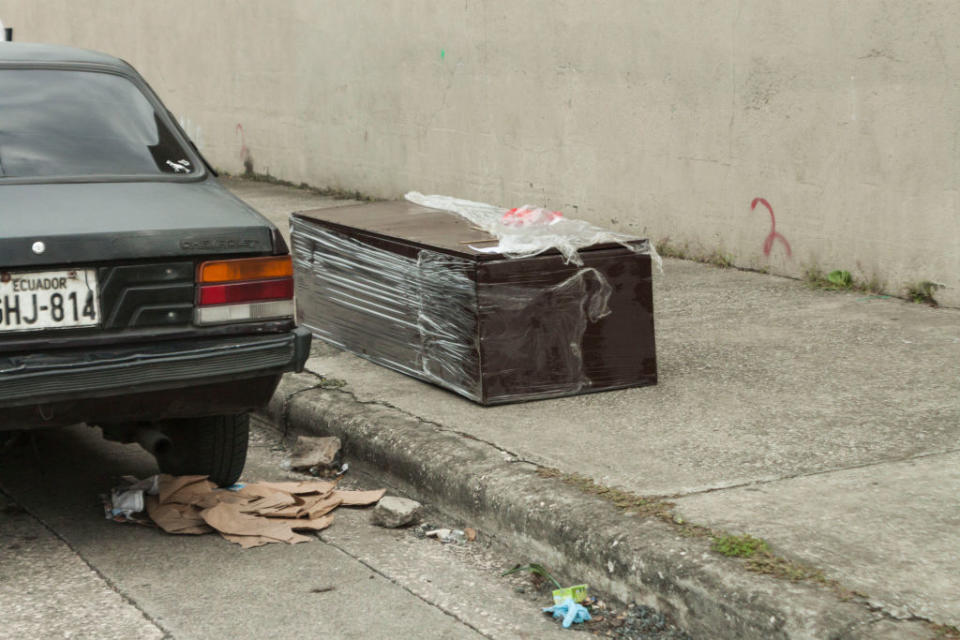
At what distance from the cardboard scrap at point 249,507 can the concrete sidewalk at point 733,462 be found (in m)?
0.30

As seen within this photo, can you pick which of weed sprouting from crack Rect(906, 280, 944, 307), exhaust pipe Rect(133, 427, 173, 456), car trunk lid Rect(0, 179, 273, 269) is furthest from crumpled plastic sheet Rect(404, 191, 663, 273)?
weed sprouting from crack Rect(906, 280, 944, 307)

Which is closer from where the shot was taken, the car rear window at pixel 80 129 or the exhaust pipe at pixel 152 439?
the exhaust pipe at pixel 152 439

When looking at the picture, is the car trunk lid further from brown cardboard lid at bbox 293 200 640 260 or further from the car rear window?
brown cardboard lid at bbox 293 200 640 260

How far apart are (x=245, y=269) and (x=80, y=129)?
3.15 ft

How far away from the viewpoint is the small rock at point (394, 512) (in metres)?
4.22

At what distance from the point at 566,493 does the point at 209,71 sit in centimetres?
1036

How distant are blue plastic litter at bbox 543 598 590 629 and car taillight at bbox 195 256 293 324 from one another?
4.27 ft

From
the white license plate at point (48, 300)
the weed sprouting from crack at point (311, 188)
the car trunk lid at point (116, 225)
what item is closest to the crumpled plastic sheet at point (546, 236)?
the car trunk lid at point (116, 225)

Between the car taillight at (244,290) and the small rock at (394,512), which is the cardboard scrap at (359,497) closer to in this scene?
the small rock at (394,512)

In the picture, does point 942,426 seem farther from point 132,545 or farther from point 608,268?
point 132,545

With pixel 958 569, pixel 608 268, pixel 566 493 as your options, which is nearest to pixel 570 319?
pixel 608 268

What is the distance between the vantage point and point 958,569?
326cm

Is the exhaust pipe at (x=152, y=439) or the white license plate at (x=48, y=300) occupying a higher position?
the white license plate at (x=48, y=300)

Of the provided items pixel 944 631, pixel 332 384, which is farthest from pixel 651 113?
pixel 944 631
